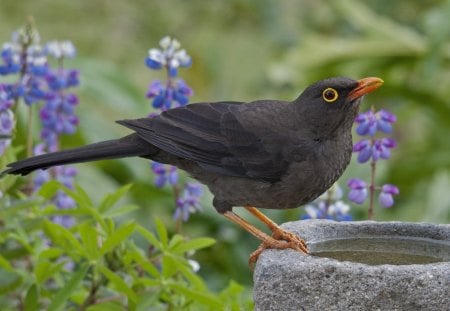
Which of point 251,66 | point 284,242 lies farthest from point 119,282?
point 251,66

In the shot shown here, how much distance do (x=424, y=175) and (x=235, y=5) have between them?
3.03 meters

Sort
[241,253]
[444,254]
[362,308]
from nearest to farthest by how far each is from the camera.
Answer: [362,308] < [444,254] < [241,253]

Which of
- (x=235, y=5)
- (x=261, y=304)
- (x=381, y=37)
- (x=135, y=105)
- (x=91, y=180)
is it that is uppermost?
(x=235, y=5)

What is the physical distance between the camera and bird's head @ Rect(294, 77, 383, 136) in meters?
3.51

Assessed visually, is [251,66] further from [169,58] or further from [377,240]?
[377,240]

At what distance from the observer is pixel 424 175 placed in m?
6.48

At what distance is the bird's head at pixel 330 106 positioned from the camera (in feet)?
11.5

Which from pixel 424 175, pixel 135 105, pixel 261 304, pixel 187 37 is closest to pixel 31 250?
pixel 261 304

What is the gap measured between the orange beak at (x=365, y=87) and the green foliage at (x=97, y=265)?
753 millimetres

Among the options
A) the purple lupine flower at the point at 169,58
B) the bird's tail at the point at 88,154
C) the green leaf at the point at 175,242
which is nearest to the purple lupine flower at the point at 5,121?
the bird's tail at the point at 88,154

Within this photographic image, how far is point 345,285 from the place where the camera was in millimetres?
2723

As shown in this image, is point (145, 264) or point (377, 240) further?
point (145, 264)

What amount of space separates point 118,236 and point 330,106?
890 mm

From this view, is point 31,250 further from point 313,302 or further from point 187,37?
point 187,37
